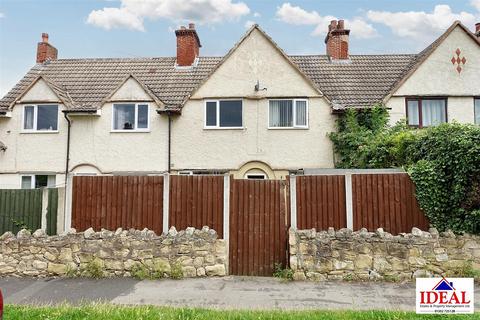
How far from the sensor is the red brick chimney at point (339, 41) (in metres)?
19.3

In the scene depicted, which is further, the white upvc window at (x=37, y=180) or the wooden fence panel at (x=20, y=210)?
the white upvc window at (x=37, y=180)

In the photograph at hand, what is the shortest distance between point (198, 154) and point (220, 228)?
23.2 ft

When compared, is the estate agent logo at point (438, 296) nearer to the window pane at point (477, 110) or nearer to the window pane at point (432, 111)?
the window pane at point (432, 111)

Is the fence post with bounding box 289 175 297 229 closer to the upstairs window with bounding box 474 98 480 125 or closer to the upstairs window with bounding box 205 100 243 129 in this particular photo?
the upstairs window with bounding box 205 100 243 129

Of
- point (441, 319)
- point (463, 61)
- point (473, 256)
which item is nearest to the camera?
point (441, 319)

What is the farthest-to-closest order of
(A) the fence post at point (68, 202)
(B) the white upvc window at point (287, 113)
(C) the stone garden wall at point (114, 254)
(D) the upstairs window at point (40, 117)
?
(D) the upstairs window at point (40, 117)
(B) the white upvc window at point (287, 113)
(A) the fence post at point (68, 202)
(C) the stone garden wall at point (114, 254)

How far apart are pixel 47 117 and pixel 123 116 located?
3510 mm

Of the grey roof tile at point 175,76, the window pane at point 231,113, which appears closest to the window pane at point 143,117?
the grey roof tile at point 175,76

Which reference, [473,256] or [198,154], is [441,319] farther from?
[198,154]

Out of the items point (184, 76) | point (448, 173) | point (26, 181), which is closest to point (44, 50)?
point (26, 181)

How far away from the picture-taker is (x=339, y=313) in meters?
6.15

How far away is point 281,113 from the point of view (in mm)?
16422

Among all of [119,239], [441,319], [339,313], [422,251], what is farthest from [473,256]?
[119,239]

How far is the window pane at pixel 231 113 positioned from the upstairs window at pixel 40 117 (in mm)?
7610
